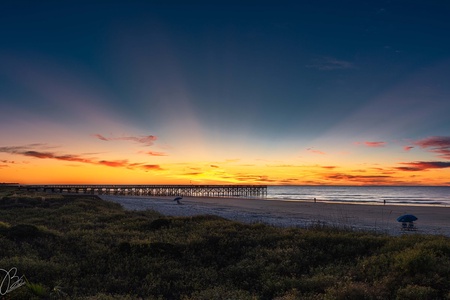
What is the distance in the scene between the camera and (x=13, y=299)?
26.9 feet

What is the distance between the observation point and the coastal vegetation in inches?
372

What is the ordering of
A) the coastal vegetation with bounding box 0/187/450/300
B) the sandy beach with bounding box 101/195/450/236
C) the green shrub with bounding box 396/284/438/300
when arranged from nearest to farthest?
the green shrub with bounding box 396/284/438/300
the coastal vegetation with bounding box 0/187/450/300
the sandy beach with bounding box 101/195/450/236

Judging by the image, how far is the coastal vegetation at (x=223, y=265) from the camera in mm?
9461

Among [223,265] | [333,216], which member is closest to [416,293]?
[223,265]

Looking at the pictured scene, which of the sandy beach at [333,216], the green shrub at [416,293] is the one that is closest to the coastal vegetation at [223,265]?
the green shrub at [416,293]

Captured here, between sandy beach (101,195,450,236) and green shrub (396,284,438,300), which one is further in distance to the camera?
sandy beach (101,195,450,236)

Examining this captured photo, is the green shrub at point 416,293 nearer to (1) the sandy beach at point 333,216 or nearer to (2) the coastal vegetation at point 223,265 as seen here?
(2) the coastal vegetation at point 223,265

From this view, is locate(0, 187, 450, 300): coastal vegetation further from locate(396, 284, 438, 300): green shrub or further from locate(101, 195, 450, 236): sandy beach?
locate(101, 195, 450, 236): sandy beach

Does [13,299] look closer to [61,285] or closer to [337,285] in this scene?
[61,285]

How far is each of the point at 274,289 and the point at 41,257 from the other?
28.1ft

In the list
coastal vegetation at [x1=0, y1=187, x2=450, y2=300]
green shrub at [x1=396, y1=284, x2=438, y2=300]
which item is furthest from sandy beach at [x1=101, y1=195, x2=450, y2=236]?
green shrub at [x1=396, y1=284, x2=438, y2=300]

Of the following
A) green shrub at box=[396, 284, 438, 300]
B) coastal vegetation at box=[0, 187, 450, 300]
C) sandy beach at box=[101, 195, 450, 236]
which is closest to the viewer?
green shrub at box=[396, 284, 438, 300]

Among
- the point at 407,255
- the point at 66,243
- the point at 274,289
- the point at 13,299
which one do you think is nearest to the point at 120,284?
the point at 13,299

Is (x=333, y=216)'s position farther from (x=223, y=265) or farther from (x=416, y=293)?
(x=416, y=293)
